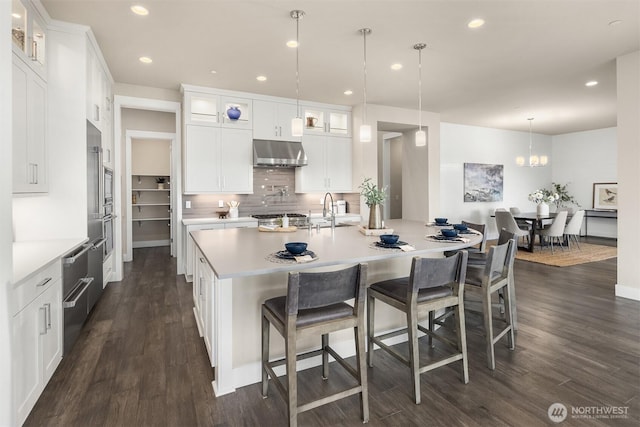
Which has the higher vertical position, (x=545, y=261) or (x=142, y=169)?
(x=142, y=169)

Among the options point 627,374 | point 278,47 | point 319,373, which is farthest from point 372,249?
point 278,47

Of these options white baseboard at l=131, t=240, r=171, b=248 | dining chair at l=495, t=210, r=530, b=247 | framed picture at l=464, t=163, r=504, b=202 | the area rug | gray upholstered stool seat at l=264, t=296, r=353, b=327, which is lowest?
the area rug

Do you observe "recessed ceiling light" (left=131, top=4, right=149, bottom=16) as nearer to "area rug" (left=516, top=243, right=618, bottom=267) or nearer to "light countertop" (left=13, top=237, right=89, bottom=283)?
"light countertop" (left=13, top=237, right=89, bottom=283)

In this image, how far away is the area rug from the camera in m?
5.84

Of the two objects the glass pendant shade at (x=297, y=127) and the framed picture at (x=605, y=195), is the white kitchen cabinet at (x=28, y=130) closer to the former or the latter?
the glass pendant shade at (x=297, y=127)

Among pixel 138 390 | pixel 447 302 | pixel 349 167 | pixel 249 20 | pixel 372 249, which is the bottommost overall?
pixel 138 390

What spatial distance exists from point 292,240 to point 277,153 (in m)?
2.90

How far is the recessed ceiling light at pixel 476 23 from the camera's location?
304 cm

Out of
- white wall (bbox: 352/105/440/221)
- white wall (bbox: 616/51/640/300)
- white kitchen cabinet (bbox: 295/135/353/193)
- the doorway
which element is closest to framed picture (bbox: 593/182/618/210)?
white wall (bbox: 352/105/440/221)

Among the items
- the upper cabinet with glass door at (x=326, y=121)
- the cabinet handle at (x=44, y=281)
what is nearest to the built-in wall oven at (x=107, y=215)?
the cabinet handle at (x=44, y=281)

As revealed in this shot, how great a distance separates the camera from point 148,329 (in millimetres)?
3111

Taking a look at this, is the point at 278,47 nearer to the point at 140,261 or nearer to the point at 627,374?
the point at 627,374

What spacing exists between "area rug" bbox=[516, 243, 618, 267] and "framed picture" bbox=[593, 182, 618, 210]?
1899mm

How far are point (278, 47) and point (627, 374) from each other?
4078 millimetres
